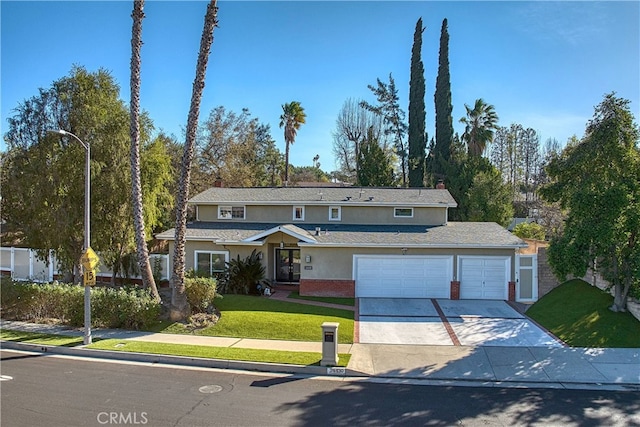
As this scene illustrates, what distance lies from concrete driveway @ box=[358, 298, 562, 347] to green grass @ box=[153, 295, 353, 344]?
1.13 metres

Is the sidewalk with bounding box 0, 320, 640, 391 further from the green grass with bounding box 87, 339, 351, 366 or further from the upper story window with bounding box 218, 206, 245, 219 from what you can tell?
the upper story window with bounding box 218, 206, 245, 219

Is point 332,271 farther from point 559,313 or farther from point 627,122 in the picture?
point 627,122

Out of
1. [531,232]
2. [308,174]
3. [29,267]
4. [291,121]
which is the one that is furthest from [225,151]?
[308,174]

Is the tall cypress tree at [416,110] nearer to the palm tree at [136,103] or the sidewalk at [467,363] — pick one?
the sidewalk at [467,363]

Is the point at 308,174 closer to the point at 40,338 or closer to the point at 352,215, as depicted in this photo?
the point at 352,215

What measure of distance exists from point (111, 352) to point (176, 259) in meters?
4.15

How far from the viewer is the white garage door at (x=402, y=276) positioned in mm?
20609

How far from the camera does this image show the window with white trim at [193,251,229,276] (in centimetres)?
2275

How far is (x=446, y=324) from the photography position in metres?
16.1

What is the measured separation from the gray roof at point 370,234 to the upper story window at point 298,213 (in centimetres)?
88

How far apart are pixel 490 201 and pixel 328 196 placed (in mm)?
14574

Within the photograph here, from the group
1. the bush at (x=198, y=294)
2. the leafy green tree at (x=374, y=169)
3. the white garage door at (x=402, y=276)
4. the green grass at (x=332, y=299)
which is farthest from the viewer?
the leafy green tree at (x=374, y=169)

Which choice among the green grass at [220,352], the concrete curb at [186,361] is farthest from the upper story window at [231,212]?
the concrete curb at [186,361]

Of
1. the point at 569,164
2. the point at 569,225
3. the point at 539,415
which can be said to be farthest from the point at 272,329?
the point at 569,164
